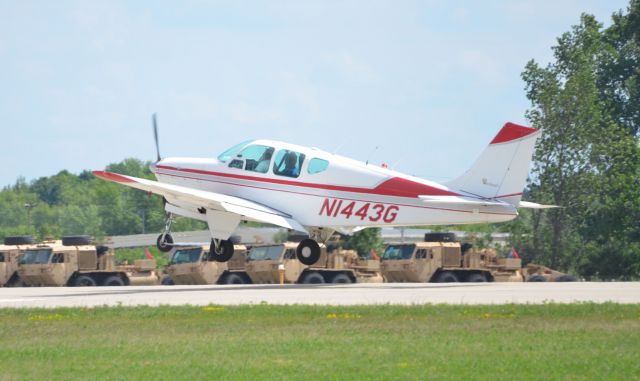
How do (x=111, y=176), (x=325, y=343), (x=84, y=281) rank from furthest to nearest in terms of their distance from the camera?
1. (x=84, y=281)
2. (x=111, y=176)
3. (x=325, y=343)

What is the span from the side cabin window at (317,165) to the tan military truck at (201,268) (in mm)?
11684

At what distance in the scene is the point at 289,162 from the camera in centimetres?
3250

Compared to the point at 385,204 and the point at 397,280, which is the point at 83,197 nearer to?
the point at 397,280

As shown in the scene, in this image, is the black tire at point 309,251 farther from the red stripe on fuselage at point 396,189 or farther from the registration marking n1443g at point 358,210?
the red stripe on fuselage at point 396,189

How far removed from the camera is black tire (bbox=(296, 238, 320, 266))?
3428 centimetres

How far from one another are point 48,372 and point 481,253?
29.6 meters

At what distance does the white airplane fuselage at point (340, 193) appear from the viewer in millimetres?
30953

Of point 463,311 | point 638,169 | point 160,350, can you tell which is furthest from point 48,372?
point 638,169

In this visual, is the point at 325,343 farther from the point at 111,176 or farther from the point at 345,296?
the point at 111,176

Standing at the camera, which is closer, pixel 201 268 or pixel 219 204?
pixel 219 204

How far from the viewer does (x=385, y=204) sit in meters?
31.6

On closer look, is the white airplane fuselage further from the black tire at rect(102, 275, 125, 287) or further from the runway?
the black tire at rect(102, 275, 125, 287)

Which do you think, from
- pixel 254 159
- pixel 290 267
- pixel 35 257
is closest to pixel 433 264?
pixel 290 267

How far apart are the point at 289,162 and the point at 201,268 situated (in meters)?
11.7
